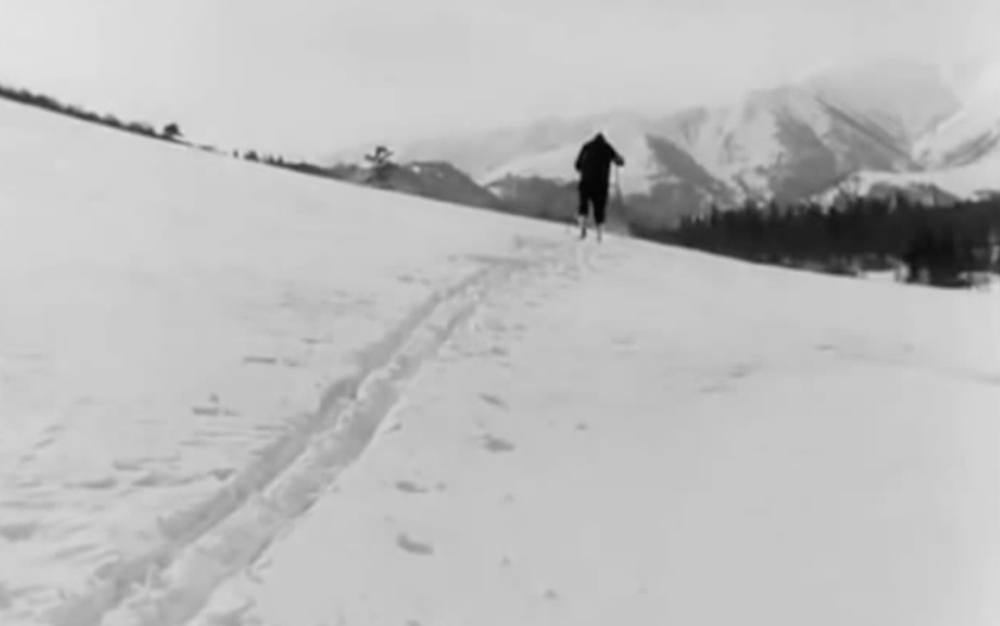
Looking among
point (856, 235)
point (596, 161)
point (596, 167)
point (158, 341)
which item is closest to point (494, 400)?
point (158, 341)

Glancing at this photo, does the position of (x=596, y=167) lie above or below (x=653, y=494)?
above

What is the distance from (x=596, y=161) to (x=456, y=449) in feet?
36.8

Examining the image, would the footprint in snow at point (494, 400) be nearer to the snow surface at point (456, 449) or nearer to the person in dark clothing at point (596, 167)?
the snow surface at point (456, 449)

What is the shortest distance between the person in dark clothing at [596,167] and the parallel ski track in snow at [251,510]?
8.20 meters

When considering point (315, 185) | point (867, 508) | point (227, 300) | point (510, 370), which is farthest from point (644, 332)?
point (315, 185)

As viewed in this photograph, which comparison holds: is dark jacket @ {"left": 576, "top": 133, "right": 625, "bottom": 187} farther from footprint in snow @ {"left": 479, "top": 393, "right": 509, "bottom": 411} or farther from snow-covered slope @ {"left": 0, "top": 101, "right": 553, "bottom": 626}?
footprint in snow @ {"left": 479, "top": 393, "right": 509, "bottom": 411}

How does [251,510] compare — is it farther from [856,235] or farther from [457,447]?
[856,235]

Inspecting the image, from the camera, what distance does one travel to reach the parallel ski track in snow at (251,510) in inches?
207

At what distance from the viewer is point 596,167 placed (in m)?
18.5

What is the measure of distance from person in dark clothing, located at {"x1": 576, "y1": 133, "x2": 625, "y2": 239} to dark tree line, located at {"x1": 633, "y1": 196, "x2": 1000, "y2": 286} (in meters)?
60.3

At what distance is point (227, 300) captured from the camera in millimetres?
11742

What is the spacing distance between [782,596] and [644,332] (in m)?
6.23

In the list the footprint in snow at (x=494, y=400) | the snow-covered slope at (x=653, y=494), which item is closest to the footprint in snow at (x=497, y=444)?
the snow-covered slope at (x=653, y=494)

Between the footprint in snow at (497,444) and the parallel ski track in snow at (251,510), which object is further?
the footprint in snow at (497,444)
